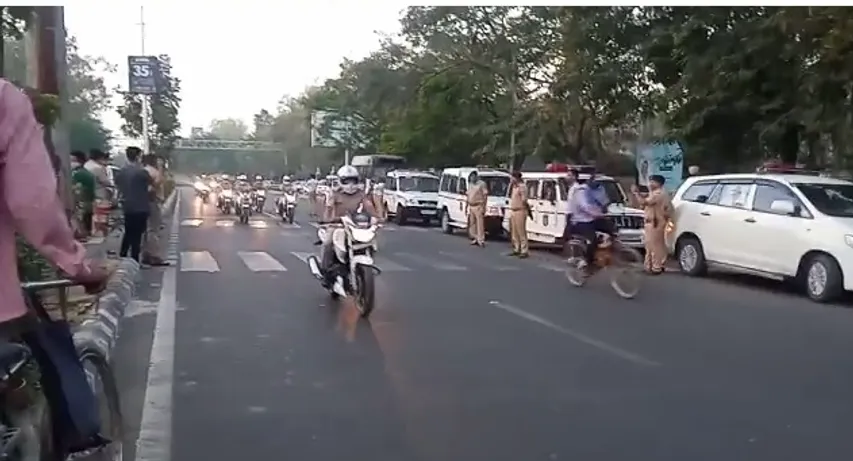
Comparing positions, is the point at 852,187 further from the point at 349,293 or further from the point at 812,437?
the point at 812,437

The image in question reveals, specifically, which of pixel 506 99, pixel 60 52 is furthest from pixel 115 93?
pixel 60 52

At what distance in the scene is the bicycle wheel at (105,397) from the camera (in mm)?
4211

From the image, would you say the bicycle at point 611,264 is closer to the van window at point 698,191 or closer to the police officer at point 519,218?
the van window at point 698,191

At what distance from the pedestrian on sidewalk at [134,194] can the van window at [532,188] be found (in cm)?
946

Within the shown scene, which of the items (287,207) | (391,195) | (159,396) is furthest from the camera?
(391,195)

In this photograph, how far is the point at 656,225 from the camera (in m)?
16.3

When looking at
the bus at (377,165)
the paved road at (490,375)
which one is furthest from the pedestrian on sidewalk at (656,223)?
the bus at (377,165)

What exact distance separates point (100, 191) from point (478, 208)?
830cm

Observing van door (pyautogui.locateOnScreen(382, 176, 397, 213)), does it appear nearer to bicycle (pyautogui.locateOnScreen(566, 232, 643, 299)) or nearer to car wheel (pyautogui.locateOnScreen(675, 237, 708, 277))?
car wheel (pyautogui.locateOnScreen(675, 237, 708, 277))

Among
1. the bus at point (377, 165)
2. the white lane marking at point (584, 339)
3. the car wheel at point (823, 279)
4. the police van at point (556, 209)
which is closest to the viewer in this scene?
the white lane marking at point (584, 339)

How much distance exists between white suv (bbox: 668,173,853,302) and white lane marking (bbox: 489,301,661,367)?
4.19 metres

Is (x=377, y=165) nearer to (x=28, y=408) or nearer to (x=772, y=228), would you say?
(x=772, y=228)

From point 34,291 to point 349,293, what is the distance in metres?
7.54

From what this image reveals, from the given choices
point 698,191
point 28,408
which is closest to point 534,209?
point 698,191
